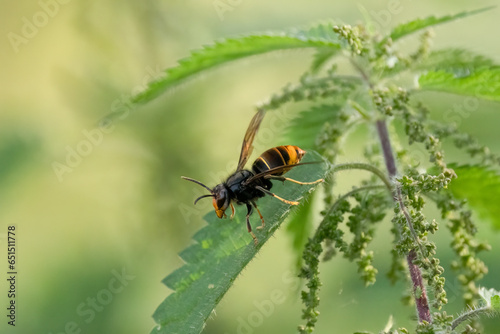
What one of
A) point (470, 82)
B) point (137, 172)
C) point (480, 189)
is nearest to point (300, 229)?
point (480, 189)

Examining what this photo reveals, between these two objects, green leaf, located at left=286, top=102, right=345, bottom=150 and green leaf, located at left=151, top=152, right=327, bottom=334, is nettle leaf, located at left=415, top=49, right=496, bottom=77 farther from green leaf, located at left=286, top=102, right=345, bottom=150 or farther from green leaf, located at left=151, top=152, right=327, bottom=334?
green leaf, located at left=151, top=152, right=327, bottom=334

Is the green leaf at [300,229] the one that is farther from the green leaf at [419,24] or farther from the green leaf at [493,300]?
the green leaf at [493,300]

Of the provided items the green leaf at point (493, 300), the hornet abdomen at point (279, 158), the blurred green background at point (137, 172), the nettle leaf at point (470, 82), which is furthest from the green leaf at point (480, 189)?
the blurred green background at point (137, 172)

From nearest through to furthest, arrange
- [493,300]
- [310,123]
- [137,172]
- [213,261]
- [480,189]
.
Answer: [493,300], [213,261], [480,189], [310,123], [137,172]

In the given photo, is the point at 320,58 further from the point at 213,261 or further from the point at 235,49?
the point at 213,261

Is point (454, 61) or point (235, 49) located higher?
point (454, 61)
